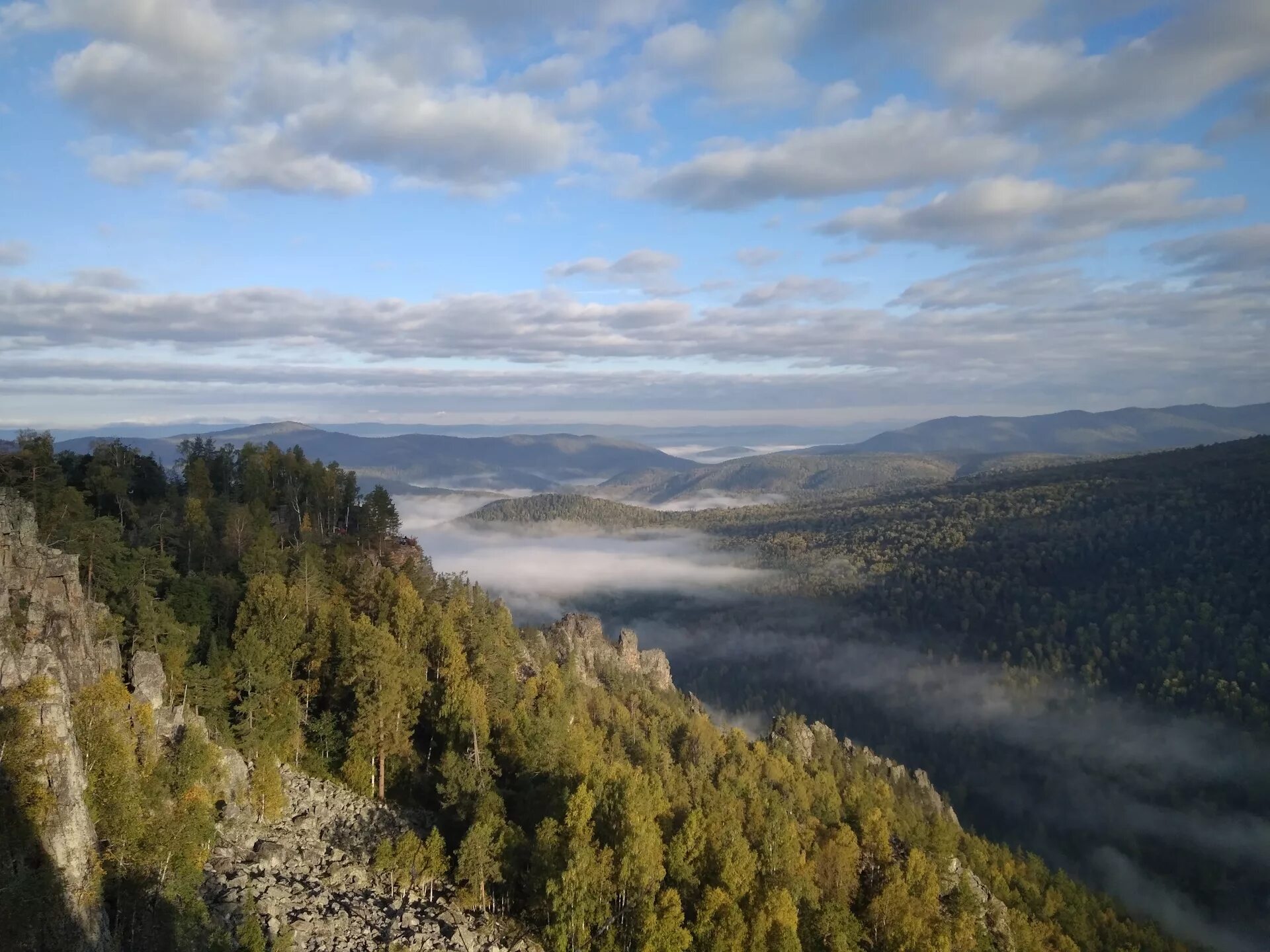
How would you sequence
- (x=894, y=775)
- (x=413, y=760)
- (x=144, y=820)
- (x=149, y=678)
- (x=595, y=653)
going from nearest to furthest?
(x=144, y=820) < (x=149, y=678) < (x=413, y=760) < (x=595, y=653) < (x=894, y=775)

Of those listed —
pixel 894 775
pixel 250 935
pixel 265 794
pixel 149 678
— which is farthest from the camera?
pixel 894 775

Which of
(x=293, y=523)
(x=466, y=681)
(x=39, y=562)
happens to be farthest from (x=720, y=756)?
(x=39, y=562)

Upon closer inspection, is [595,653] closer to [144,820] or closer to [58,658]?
[58,658]

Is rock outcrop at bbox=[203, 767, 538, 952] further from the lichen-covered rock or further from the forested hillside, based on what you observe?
the lichen-covered rock

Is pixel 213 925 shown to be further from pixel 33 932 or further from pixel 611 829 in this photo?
pixel 611 829

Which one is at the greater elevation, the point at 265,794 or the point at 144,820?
the point at 144,820

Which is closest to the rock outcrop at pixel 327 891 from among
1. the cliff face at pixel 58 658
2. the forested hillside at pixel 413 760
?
the forested hillside at pixel 413 760

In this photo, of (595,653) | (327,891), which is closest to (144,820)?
(327,891)
